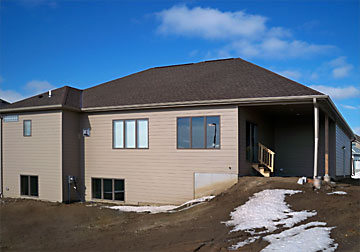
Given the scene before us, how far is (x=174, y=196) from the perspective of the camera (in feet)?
41.0

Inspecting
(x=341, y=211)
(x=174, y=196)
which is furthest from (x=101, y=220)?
(x=341, y=211)

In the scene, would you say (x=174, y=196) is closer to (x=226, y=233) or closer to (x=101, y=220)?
(x=101, y=220)

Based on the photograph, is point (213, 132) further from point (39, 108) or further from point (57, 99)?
point (39, 108)

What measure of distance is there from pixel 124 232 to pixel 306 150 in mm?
11149

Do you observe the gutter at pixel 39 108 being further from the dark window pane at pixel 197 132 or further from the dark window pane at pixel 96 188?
the dark window pane at pixel 197 132

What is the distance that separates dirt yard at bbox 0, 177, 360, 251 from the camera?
22.5 ft

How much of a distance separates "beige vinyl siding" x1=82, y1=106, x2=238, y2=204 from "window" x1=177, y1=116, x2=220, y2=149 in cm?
16

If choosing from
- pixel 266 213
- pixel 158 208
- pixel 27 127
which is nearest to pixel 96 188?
pixel 158 208

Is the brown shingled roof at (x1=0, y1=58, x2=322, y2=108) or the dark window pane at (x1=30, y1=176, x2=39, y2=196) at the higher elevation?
the brown shingled roof at (x1=0, y1=58, x2=322, y2=108)

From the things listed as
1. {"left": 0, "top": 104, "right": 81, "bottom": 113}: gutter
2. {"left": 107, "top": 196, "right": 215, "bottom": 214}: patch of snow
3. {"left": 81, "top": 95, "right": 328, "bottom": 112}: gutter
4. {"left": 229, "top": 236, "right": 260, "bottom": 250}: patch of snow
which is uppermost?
{"left": 81, "top": 95, "right": 328, "bottom": 112}: gutter

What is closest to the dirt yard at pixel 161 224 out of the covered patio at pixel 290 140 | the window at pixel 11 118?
the covered patio at pixel 290 140

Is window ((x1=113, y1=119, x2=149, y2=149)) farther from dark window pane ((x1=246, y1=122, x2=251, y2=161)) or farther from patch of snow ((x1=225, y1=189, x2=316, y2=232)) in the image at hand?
patch of snow ((x1=225, y1=189, x2=316, y2=232))

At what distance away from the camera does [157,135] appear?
12.9m

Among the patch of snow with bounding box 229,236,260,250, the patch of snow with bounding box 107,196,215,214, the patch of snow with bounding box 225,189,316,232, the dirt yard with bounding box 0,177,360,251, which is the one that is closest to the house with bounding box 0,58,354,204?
the patch of snow with bounding box 107,196,215,214
